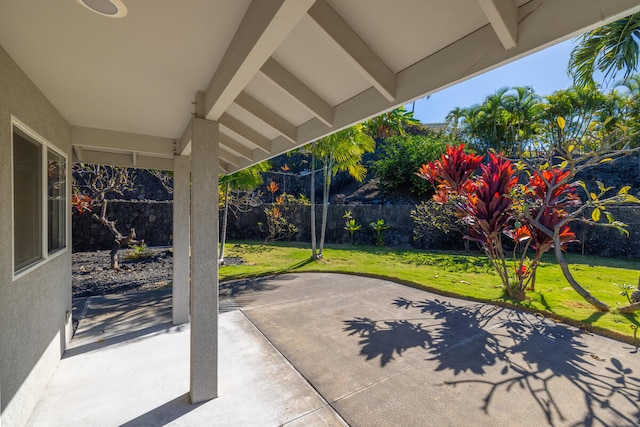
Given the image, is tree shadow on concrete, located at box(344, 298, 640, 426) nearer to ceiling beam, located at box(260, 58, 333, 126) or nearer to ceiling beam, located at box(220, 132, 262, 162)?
ceiling beam, located at box(260, 58, 333, 126)

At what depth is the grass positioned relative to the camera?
→ 16.7 feet

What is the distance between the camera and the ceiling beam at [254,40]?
4.47 ft

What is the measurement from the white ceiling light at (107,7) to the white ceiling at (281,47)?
62mm

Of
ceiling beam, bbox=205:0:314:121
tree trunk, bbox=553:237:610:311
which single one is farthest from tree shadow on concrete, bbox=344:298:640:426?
ceiling beam, bbox=205:0:314:121

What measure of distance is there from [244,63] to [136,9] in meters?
0.67

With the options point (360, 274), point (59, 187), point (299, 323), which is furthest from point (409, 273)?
point (59, 187)

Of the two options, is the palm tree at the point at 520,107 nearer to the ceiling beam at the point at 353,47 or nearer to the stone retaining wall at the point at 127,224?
the ceiling beam at the point at 353,47

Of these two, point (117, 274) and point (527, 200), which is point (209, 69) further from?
point (117, 274)

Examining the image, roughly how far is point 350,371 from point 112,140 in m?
4.53

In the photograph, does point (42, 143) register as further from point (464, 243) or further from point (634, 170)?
point (634, 170)

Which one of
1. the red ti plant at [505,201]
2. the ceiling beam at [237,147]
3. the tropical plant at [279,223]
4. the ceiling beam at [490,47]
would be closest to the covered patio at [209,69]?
the ceiling beam at [490,47]

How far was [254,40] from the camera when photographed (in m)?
1.58

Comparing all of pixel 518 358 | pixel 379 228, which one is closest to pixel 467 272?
pixel 518 358

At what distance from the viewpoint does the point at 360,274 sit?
7.97m
